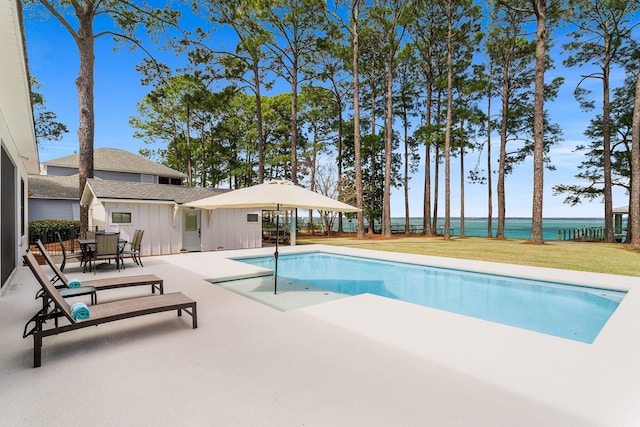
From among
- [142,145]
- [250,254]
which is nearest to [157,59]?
[250,254]

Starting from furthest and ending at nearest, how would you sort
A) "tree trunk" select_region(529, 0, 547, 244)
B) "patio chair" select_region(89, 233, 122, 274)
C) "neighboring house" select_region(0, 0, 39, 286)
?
"tree trunk" select_region(529, 0, 547, 244)
"patio chair" select_region(89, 233, 122, 274)
"neighboring house" select_region(0, 0, 39, 286)

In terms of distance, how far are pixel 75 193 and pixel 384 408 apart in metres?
25.3

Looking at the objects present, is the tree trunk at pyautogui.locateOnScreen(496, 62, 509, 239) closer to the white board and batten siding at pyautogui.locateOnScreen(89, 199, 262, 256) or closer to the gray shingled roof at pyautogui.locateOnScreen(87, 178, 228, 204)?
the white board and batten siding at pyautogui.locateOnScreen(89, 199, 262, 256)

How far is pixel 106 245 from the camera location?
28.3 ft

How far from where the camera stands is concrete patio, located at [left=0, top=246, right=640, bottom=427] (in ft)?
7.93

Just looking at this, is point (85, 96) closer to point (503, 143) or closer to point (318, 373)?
point (318, 373)

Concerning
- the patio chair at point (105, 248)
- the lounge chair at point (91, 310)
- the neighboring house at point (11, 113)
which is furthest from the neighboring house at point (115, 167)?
the lounge chair at point (91, 310)

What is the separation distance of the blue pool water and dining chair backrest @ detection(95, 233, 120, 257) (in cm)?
494

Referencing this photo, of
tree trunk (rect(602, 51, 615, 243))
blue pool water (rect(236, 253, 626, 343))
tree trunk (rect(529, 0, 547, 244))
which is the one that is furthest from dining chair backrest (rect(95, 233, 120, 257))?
tree trunk (rect(602, 51, 615, 243))

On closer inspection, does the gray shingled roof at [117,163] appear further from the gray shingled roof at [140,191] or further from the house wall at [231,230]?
the house wall at [231,230]

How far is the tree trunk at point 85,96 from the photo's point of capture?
12836 millimetres

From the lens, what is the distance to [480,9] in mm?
19750

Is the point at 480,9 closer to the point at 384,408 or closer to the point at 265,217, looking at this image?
the point at 265,217

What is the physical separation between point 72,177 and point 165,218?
48.9 feet
